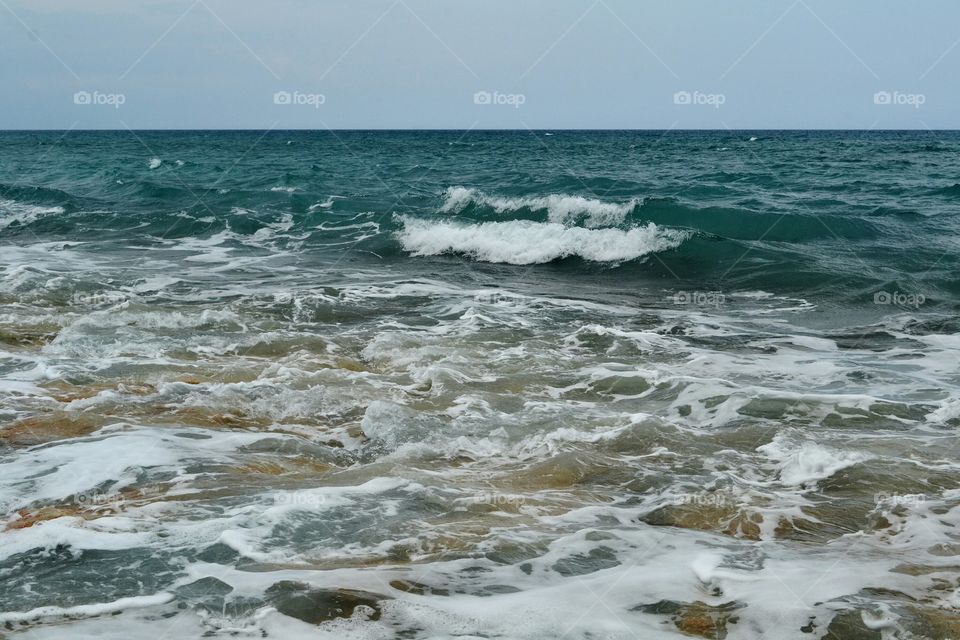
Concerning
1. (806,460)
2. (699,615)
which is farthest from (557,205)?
(699,615)

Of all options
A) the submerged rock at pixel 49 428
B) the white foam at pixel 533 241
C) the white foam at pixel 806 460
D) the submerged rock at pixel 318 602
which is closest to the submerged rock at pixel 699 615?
the submerged rock at pixel 318 602

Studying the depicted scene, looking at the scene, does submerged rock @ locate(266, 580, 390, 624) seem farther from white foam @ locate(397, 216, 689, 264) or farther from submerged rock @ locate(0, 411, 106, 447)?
white foam @ locate(397, 216, 689, 264)

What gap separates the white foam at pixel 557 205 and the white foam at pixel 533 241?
5.94ft

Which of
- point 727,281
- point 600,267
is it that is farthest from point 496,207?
point 727,281

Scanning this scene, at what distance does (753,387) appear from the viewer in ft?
26.2

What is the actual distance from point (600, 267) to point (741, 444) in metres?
9.45

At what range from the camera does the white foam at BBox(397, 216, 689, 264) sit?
16.6 m

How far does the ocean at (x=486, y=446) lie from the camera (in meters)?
4.09

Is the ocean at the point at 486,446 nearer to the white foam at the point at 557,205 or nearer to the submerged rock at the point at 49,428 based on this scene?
the submerged rock at the point at 49,428

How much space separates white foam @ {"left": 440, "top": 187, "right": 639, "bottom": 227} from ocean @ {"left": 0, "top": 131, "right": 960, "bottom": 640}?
3330 mm

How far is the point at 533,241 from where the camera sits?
17.3m

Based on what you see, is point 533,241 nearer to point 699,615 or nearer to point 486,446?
point 486,446

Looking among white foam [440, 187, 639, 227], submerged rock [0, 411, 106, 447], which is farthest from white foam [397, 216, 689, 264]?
submerged rock [0, 411, 106, 447]

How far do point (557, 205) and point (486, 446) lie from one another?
14919 millimetres
